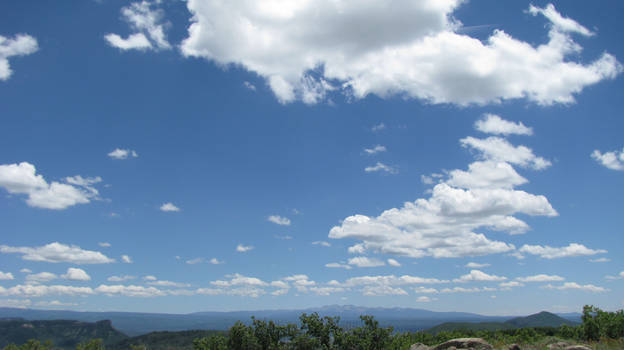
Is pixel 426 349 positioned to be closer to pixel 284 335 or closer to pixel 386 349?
pixel 386 349

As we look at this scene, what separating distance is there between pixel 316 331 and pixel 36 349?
240 feet

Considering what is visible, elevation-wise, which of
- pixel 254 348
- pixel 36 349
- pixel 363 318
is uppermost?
pixel 363 318

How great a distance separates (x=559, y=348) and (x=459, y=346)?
34.3ft

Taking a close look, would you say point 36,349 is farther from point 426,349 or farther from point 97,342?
point 426,349

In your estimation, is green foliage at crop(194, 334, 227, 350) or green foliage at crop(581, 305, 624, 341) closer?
green foliage at crop(194, 334, 227, 350)

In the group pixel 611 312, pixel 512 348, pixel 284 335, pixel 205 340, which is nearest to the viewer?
pixel 512 348

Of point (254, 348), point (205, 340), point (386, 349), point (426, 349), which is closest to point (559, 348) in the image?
point (426, 349)

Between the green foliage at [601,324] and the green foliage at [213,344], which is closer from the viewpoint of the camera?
the green foliage at [213,344]

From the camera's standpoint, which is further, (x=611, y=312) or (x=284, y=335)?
(x=611, y=312)

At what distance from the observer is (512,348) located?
40.4m

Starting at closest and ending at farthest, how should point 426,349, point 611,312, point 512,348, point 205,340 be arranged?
point 512,348 < point 426,349 < point 205,340 < point 611,312

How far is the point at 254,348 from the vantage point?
46719mm

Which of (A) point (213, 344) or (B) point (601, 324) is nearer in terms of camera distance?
(A) point (213, 344)

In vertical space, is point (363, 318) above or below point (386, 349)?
above
